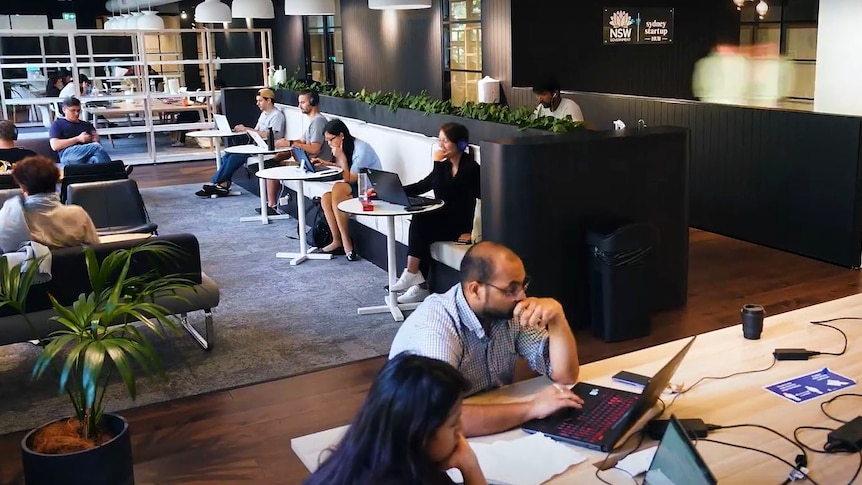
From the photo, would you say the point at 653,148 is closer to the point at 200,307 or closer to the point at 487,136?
the point at 487,136

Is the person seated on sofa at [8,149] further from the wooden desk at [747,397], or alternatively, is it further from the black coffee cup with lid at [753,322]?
the black coffee cup with lid at [753,322]

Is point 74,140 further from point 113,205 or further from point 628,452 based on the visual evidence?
point 628,452

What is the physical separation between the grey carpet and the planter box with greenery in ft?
4.59

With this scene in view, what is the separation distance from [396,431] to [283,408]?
9.10ft

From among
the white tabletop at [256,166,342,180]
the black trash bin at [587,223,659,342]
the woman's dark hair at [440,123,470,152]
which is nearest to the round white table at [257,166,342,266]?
the white tabletop at [256,166,342,180]

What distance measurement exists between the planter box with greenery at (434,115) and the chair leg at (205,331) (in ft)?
6.93

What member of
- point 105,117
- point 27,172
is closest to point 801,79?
point 27,172

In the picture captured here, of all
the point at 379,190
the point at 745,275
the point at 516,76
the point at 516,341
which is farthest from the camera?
the point at 516,76

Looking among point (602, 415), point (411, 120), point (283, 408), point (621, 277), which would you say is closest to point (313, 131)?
point (411, 120)

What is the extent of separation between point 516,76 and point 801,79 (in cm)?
365

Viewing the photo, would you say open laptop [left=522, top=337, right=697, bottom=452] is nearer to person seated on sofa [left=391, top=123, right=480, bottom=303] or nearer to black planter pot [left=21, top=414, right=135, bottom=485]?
black planter pot [left=21, top=414, right=135, bottom=485]

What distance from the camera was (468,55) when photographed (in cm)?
1141

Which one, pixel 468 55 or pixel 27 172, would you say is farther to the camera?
pixel 468 55

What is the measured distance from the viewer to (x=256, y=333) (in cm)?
528
